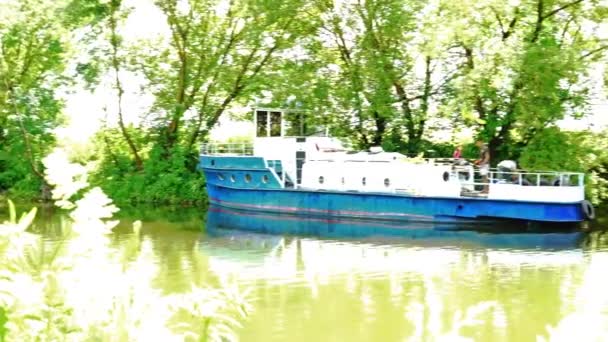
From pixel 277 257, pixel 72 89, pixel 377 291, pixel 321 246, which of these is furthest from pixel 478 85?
pixel 72 89

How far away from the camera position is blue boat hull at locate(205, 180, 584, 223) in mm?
22672

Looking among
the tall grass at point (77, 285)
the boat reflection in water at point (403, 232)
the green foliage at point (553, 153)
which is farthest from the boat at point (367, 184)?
the tall grass at point (77, 285)

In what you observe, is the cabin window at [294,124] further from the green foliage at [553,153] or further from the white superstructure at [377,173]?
the green foliage at [553,153]

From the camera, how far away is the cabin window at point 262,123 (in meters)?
28.4

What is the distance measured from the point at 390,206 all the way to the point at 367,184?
1.25m

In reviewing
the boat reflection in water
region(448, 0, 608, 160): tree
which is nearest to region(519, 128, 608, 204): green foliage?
region(448, 0, 608, 160): tree

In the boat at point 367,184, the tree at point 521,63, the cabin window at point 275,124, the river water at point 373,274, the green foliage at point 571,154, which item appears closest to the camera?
the river water at point 373,274

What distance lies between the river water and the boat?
1209 millimetres

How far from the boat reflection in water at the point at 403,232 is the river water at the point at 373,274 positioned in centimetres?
5

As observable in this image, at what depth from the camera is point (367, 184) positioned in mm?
25797

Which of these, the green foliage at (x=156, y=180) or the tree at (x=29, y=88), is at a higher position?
the tree at (x=29, y=88)

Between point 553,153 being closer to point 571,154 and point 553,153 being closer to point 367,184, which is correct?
point 571,154

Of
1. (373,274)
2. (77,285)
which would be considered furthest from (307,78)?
(77,285)

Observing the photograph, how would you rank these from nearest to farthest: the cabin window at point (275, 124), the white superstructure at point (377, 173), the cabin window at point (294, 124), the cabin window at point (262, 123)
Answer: the white superstructure at point (377, 173) < the cabin window at point (262, 123) < the cabin window at point (275, 124) < the cabin window at point (294, 124)
